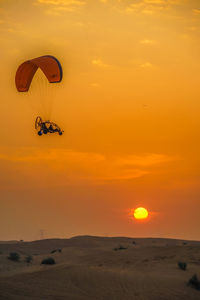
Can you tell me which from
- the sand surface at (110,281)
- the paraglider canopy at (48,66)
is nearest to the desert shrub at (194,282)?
the sand surface at (110,281)

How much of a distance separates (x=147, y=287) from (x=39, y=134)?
1503 centimetres

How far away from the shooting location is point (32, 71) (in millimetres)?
40562

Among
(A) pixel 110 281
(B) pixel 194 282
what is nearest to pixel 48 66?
(A) pixel 110 281

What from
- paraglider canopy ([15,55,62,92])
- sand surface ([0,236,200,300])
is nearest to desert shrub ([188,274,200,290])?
sand surface ([0,236,200,300])

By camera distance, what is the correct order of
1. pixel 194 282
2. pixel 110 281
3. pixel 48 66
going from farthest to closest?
pixel 48 66, pixel 110 281, pixel 194 282

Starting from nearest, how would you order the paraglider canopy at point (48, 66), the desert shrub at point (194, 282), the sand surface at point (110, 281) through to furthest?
the sand surface at point (110, 281), the desert shrub at point (194, 282), the paraglider canopy at point (48, 66)

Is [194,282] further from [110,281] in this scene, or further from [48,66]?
[48,66]

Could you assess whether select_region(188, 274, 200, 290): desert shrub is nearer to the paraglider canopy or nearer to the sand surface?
the sand surface

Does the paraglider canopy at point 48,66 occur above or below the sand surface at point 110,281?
above

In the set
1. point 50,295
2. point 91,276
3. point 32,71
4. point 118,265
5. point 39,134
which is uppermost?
point 32,71

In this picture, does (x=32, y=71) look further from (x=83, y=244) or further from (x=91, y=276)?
(x=83, y=244)

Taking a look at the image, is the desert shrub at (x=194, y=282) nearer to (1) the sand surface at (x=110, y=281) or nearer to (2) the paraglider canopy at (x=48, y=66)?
(1) the sand surface at (x=110, y=281)

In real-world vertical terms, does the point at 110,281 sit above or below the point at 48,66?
below

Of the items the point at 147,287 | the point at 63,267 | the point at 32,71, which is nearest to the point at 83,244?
the point at 32,71
